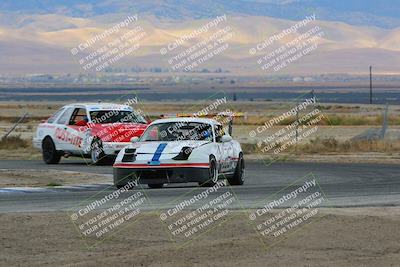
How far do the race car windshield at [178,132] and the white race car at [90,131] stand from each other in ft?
21.0

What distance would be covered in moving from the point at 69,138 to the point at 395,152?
406 inches

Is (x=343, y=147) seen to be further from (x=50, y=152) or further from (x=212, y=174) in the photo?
(x=212, y=174)

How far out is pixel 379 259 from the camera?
11.9 metres

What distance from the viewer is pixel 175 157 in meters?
20.3

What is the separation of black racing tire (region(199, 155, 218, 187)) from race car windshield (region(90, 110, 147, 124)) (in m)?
8.47

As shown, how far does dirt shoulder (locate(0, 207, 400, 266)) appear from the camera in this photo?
1183 cm

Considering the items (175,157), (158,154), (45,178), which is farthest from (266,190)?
(45,178)

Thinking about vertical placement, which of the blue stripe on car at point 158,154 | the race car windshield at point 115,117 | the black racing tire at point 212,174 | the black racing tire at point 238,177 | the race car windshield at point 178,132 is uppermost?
the blue stripe on car at point 158,154

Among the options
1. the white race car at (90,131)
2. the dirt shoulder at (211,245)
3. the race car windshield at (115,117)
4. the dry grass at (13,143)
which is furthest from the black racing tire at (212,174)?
the dry grass at (13,143)

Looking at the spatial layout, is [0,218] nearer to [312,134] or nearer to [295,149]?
[295,149]

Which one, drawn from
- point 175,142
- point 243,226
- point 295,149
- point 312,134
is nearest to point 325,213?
point 243,226

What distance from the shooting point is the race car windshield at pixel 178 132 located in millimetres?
21344

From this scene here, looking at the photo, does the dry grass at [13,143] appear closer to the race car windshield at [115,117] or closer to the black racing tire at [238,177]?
the race car windshield at [115,117]

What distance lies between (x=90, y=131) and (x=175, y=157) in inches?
347
